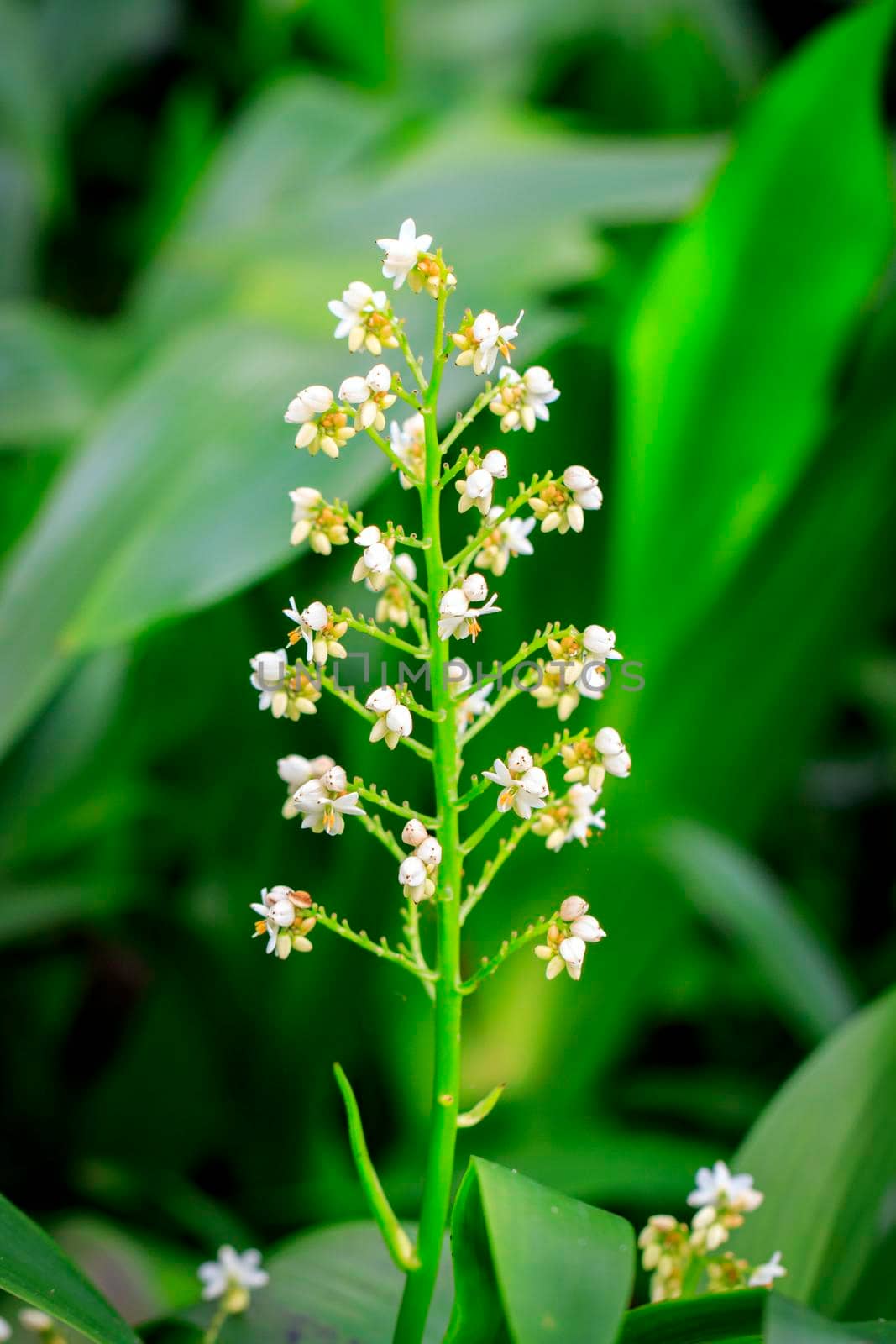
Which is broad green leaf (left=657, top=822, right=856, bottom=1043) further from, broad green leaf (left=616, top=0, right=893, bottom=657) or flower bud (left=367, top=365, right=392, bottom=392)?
flower bud (left=367, top=365, right=392, bottom=392)

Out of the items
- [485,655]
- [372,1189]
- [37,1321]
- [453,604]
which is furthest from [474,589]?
[485,655]

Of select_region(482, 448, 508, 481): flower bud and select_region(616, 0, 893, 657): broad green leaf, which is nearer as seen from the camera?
select_region(482, 448, 508, 481): flower bud

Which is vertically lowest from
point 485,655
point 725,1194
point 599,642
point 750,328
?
point 725,1194

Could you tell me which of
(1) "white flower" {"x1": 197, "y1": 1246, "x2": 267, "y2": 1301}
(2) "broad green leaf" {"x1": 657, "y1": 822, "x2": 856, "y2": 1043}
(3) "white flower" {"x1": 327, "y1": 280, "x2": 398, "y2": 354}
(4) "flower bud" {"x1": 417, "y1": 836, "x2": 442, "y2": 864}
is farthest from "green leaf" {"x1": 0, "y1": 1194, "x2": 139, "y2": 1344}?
(2) "broad green leaf" {"x1": 657, "y1": 822, "x2": 856, "y2": 1043}

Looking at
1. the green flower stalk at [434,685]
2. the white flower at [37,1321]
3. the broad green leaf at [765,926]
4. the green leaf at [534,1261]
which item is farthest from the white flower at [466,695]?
the broad green leaf at [765,926]

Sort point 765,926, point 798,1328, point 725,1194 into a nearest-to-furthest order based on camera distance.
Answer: point 798,1328, point 725,1194, point 765,926

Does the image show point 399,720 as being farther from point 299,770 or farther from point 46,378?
point 46,378

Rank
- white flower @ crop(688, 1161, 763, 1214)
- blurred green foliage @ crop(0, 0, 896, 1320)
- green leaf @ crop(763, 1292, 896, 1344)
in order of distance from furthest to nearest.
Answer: blurred green foliage @ crop(0, 0, 896, 1320) < white flower @ crop(688, 1161, 763, 1214) < green leaf @ crop(763, 1292, 896, 1344)
